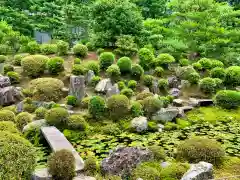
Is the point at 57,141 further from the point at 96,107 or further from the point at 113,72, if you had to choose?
the point at 113,72

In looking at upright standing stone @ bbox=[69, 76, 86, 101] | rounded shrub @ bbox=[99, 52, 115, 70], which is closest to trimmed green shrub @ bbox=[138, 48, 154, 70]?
rounded shrub @ bbox=[99, 52, 115, 70]

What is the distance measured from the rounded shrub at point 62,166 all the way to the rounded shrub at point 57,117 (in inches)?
162

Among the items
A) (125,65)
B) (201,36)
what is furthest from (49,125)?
(201,36)

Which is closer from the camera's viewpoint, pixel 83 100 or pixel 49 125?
pixel 49 125

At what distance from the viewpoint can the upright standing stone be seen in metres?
15.2

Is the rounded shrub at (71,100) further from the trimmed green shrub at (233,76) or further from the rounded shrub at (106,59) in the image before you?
the trimmed green shrub at (233,76)

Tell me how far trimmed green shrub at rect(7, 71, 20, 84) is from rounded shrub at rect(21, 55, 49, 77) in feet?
1.81

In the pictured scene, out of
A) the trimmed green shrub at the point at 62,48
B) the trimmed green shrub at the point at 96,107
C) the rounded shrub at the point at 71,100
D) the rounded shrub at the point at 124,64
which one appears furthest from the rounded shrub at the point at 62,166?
the trimmed green shrub at the point at 62,48

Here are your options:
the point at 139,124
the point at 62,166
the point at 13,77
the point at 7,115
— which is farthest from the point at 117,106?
the point at 62,166

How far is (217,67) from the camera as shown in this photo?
19.1 m

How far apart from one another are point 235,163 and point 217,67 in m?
9.35

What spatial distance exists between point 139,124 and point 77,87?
10.7 ft

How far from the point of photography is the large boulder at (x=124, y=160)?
9359 millimetres

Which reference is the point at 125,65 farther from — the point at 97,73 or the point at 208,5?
the point at 208,5
